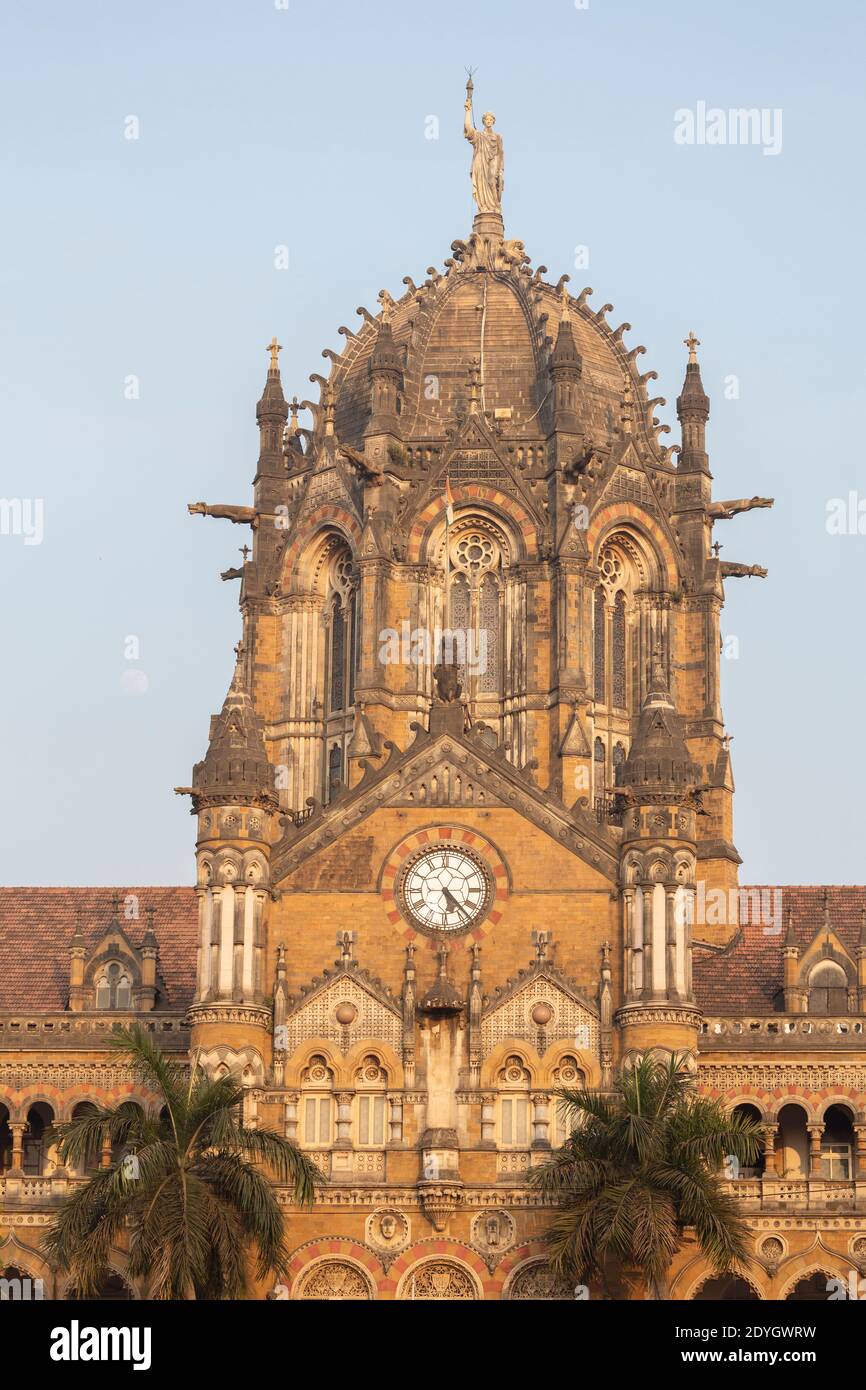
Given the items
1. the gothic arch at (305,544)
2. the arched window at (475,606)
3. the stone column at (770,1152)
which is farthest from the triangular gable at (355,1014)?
the gothic arch at (305,544)

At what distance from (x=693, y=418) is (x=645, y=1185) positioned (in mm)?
32407

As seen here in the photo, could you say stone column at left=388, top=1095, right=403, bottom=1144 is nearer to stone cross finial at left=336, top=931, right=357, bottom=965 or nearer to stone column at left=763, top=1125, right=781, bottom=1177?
stone cross finial at left=336, top=931, right=357, bottom=965

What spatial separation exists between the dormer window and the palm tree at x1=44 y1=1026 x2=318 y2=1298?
11.2 metres

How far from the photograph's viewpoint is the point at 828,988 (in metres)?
81.1

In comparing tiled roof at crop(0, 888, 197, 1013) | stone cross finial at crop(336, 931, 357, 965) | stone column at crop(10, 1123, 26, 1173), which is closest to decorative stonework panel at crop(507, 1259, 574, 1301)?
stone cross finial at crop(336, 931, 357, 965)

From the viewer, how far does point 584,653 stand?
89.8 m

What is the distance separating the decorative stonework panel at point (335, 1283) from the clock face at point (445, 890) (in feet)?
28.7

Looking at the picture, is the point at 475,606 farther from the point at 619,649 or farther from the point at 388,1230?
the point at 388,1230

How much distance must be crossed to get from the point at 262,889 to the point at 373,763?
30.9ft

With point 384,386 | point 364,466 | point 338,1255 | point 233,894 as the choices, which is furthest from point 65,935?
point 384,386

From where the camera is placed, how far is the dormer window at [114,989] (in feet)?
273

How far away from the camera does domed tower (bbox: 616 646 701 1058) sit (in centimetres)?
7588

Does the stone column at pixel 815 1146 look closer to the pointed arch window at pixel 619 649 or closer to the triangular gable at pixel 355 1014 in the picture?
the triangular gable at pixel 355 1014

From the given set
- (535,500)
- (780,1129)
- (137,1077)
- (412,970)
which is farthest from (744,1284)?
(535,500)
